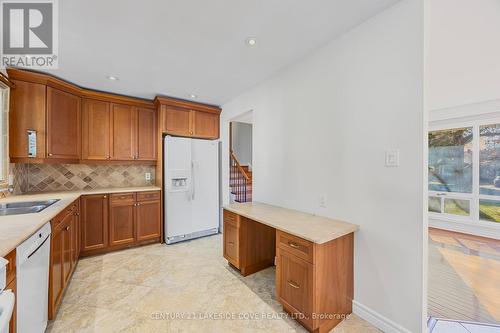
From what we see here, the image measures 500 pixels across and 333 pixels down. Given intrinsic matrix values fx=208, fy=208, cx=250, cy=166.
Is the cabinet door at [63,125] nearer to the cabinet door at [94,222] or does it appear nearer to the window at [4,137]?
the window at [4,137]

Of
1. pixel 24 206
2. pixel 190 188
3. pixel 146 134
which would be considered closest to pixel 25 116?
pixel 24 206

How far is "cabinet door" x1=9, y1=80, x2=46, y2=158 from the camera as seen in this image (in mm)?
2512

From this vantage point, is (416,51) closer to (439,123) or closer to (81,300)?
(81,300)

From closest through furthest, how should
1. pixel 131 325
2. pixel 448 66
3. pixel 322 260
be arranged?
pixel 322 260
pixel 131 325
pixel 448 66

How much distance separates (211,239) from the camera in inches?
147

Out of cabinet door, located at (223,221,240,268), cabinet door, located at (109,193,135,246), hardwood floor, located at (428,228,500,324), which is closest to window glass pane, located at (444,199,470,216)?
hardwood floor, located at (428,228,500,324)

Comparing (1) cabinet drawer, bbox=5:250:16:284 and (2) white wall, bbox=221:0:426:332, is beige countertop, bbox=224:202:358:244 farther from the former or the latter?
(1) cabinet drawer, bbox=5:250:16:284

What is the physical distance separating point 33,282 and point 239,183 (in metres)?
3.87

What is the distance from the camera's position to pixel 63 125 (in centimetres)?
291

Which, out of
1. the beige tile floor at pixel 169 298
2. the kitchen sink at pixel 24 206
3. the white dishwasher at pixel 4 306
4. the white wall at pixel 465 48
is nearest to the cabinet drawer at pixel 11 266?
the white dishwasher at pixel 4 306

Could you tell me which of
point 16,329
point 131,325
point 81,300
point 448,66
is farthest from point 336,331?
point 448,66

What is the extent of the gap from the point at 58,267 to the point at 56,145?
5.85 feet

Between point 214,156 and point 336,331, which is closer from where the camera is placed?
point 336,331

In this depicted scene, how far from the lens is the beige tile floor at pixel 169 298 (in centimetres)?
173
